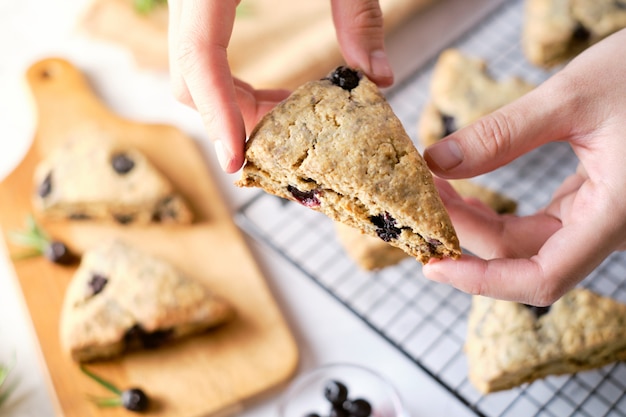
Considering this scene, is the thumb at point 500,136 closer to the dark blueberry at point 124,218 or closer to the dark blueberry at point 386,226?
the dark blueberry at point 386,226

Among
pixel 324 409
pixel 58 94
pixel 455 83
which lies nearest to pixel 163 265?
pixel 324 409

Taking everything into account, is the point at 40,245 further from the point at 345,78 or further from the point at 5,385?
the point at 345,78

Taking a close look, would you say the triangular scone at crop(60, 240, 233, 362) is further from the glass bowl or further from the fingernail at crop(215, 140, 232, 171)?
the fingernail at crop(215, 140, 232, 171)

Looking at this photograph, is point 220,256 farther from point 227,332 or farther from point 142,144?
point 142,144

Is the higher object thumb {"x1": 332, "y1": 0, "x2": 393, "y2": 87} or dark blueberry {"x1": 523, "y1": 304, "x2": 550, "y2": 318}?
thumb {"x1": 332, "y1": 0, "x2": 393, "y2": 87}

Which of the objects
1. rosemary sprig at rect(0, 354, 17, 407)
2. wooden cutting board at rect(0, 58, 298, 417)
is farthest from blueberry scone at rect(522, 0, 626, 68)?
rosemary sprig at rect(0, 354, 17, 407)

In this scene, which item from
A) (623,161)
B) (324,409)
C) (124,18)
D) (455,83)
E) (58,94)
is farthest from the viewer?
(124,18)
